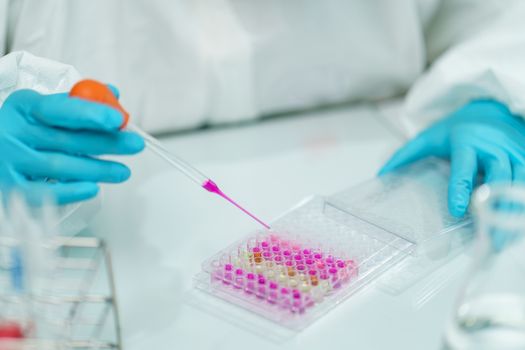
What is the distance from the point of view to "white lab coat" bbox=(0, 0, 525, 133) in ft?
4.36

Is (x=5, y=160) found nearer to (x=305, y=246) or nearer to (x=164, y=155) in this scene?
(x=164, y=155)

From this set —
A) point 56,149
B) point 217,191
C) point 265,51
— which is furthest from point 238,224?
point 265,51

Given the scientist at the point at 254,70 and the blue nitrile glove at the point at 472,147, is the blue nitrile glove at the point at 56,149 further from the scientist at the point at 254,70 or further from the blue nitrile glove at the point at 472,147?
the blue nitrile glove at the point at 472,147

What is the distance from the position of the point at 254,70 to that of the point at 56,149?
614mm

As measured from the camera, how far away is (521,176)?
127 cm

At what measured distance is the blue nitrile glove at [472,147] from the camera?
124 centimetres

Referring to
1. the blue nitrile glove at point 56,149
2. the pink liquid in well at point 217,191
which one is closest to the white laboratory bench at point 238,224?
the pink liquid in well at point 217,191

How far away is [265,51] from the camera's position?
153 centimetres

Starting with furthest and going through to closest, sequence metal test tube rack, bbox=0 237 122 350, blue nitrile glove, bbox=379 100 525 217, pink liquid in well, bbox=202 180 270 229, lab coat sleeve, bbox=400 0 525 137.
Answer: lab coat sleeve, bbox=400 0 525 137
blue nitrile glove, bbox=379 100 525 217
pink liquid in well, bbox=202 180 270 229
metal test tube rack, bbox=0 237 122 350

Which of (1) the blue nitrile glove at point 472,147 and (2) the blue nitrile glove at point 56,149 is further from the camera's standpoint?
(1) the blue nitrile glove at point 472,147

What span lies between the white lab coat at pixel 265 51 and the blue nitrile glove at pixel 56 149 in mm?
172

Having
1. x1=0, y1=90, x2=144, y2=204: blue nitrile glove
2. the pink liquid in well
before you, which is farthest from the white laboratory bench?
x1=0, y1=90, x2=144, y2=204: blue nitrile glove

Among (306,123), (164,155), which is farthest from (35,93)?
(306,123)

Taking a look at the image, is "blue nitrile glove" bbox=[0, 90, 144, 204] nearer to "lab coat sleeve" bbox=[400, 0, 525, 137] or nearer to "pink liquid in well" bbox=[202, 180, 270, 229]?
"pink liquid in well" bbox=[202, 180, 270, 229]
